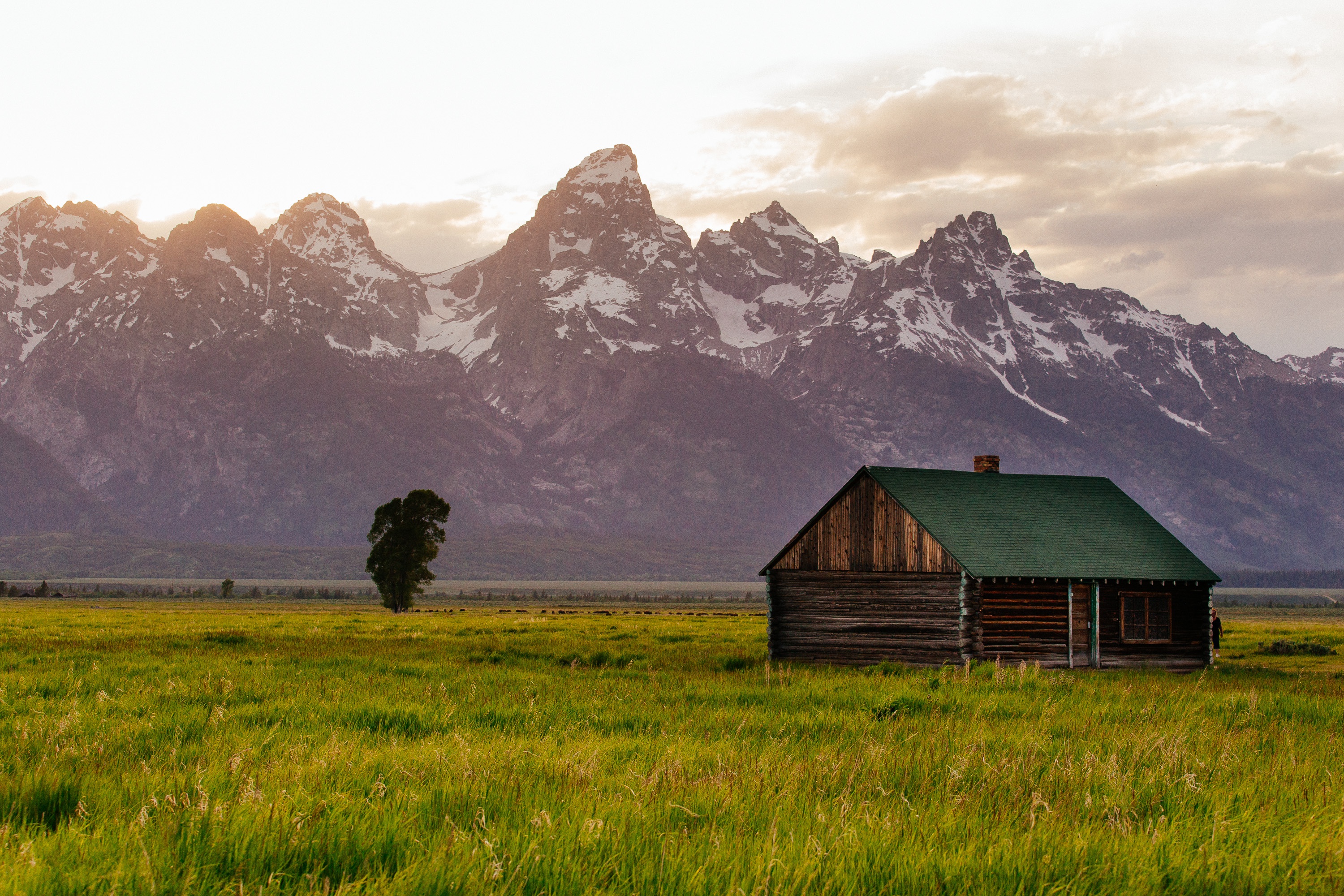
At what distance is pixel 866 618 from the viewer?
3478cm

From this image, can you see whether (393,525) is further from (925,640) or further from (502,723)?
(502,723)

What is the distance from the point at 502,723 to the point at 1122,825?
286 inches

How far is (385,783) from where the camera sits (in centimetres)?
695

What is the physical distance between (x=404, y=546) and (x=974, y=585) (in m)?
58.3

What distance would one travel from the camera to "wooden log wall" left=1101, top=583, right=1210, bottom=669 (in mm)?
34938

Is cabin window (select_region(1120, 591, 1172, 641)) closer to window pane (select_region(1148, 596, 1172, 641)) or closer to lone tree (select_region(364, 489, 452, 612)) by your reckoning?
window pane (select_region(1148, 596, 1172, 641))

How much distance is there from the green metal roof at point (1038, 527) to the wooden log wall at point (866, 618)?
192 cm

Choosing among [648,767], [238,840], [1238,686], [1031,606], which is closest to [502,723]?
[648,767]

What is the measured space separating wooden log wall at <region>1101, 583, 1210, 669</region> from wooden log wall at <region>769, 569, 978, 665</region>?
221 inches

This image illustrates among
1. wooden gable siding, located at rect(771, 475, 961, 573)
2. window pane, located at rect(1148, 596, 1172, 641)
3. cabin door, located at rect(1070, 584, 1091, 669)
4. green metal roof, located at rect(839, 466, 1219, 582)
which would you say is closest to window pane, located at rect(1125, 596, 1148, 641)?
window pane, located at rect(1148, 596, 1172, 641)

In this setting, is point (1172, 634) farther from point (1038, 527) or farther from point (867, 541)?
point (867, 541)

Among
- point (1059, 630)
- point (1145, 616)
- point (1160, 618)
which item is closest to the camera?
point (1059, 630)

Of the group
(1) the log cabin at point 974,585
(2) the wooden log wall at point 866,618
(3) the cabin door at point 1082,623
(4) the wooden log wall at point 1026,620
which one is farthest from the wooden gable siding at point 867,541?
(3) the cabin door at point 1082,623

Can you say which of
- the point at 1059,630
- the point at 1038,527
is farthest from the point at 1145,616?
the point at 1038,527
